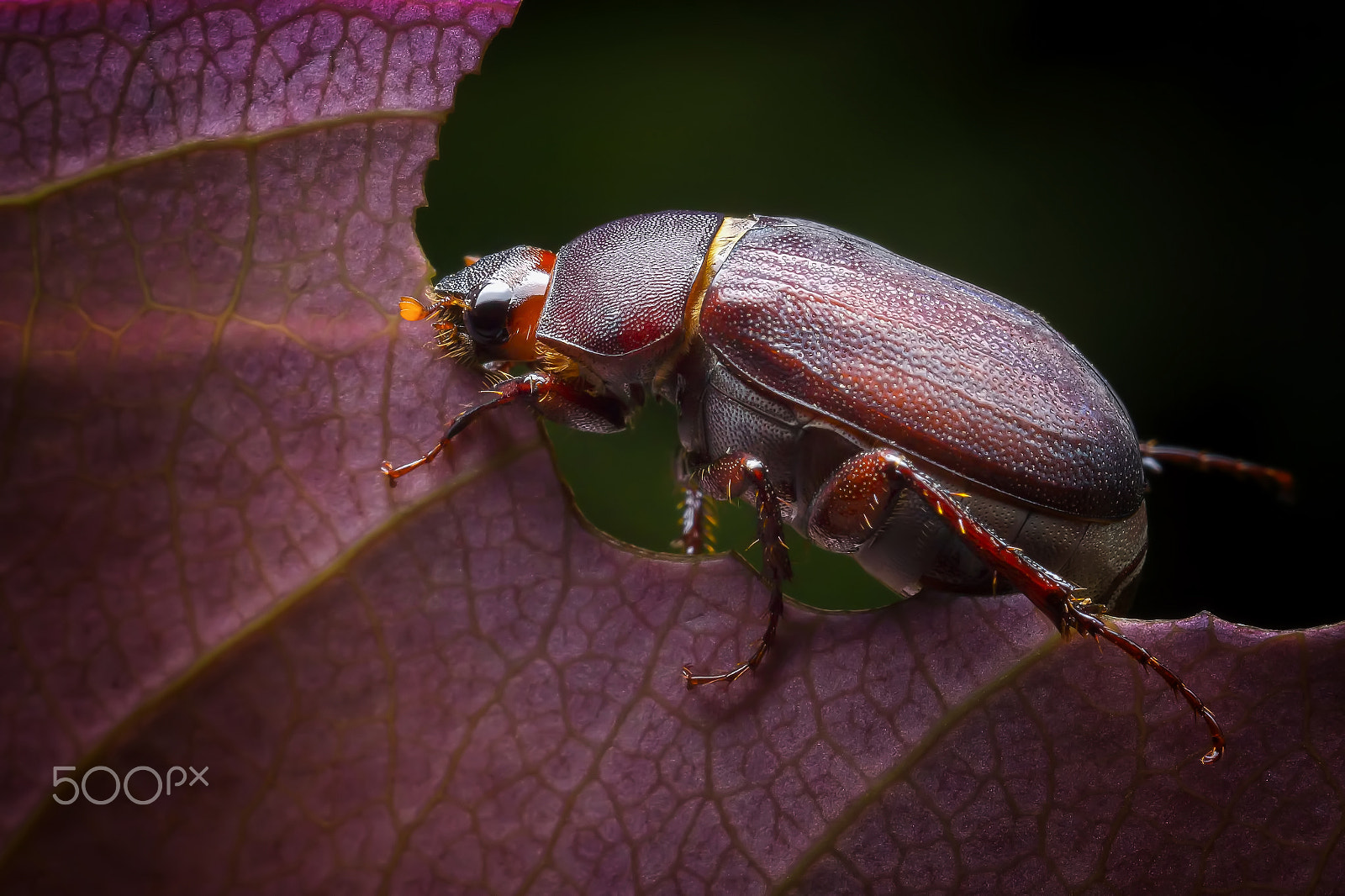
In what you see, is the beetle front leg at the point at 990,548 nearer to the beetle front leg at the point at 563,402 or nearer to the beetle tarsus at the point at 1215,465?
the beetle front leg at the point at 563,402

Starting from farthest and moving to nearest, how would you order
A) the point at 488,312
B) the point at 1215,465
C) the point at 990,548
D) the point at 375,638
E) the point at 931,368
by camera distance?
the point at 1215,465, the point at 488,312, the point at 931,368, the point at 990,548, the point at 375,638

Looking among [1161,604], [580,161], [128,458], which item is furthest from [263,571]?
[1161,604]

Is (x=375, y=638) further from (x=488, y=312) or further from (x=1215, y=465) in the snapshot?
(x=1215, y=465)

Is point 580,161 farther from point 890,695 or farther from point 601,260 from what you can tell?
point 890,695

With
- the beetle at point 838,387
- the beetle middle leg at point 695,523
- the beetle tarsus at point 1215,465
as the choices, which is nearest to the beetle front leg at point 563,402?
the beetle at point 838,387

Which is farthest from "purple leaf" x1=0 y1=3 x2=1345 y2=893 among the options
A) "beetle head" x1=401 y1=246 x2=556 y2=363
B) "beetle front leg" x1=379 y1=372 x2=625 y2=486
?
"beetle head" x1=401 y1=246 x2=556 y2=363

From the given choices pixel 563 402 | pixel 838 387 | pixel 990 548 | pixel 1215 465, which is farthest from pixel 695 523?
pixel 1215 465

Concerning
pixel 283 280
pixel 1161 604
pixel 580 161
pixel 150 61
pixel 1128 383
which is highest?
pixel 150 61
